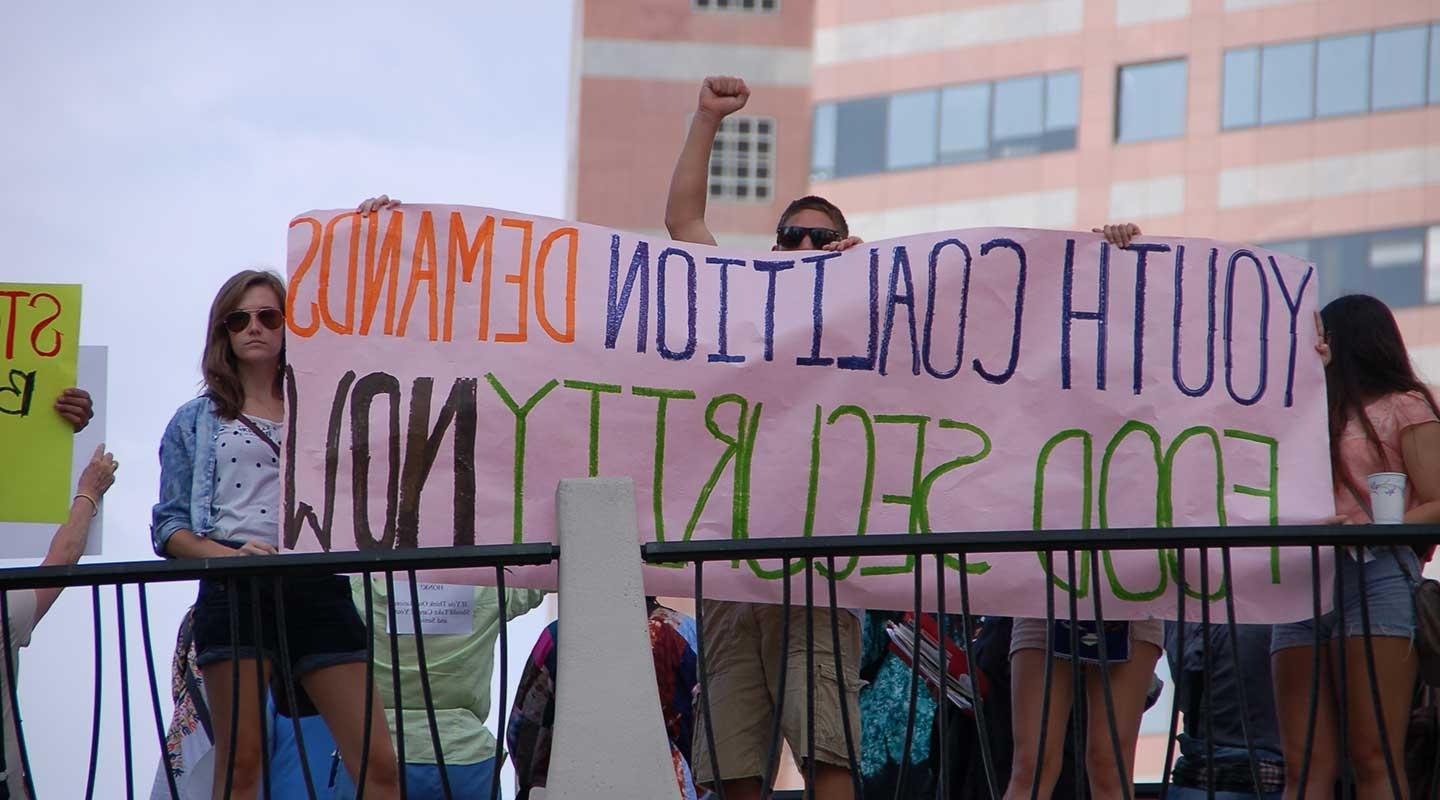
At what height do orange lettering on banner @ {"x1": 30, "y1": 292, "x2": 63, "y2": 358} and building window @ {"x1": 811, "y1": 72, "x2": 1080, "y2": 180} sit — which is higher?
building window @ {"x1": 811, "y1": 72, "x2": 1080, "y2": 180}

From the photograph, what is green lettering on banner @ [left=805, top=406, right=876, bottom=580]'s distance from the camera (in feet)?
18.4

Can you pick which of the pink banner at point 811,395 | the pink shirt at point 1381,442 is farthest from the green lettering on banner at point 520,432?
the pink shirt at point 1381,442

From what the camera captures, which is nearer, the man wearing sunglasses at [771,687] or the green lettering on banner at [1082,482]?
the man wearing sunglasses at [771,687]

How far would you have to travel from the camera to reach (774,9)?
36719mm

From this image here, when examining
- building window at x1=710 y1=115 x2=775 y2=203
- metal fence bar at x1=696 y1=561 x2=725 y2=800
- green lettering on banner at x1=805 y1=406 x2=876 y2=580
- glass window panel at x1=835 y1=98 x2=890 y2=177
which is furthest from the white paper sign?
building window at x1=710 y1=115 x2=775 y2=203

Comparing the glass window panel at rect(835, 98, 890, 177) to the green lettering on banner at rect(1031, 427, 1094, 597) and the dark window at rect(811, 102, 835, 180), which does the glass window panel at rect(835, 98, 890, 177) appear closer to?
the dark window at rect(811, 102, 835, 180)

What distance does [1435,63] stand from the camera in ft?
101

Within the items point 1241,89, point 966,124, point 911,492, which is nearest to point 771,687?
point 911,492

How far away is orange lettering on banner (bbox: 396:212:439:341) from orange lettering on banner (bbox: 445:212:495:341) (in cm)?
4

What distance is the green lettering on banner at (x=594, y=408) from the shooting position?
5.60m

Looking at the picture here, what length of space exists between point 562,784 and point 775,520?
1.03m

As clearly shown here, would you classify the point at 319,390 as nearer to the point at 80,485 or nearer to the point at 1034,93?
the point at 80,485

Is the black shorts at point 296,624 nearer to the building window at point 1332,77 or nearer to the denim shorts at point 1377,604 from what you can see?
the denim shorts at point 1377,604

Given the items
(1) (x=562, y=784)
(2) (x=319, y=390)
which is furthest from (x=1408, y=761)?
(2) (x=319, y=390)
